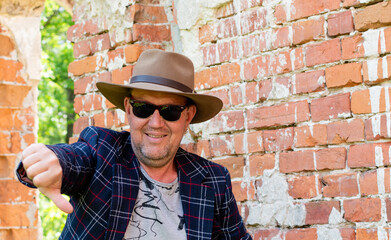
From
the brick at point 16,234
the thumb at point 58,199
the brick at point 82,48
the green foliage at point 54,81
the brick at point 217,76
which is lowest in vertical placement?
the brick at point 16,234

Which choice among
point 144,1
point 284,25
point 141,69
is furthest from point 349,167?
point 144,1

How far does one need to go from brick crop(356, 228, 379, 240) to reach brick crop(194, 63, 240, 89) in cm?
102

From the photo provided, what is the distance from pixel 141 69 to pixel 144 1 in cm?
102

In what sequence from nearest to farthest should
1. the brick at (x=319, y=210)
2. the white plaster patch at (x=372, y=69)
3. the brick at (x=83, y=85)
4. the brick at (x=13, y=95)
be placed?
the white plaster patch at (x=372, y=69) < the brick at (x=319, y=210) < the brick at (x=83, y=85) < the brick at (x=13, y=95)

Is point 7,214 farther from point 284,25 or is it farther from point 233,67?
point 284,25

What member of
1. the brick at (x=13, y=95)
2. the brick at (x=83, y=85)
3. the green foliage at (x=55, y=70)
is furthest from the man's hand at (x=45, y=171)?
the green foliage at (x=55, y=70)

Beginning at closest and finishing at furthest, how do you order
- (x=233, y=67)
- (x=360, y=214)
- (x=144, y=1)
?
1. (x=360, y=214)
2. (x=233, y=67)
3. (x=144, y=1)

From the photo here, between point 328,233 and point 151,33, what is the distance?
1.64 m

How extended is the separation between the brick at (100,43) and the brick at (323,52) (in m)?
1.41

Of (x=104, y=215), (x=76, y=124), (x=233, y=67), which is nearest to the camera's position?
(x=104, y=215)

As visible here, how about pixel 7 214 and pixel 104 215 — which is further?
pixel 7 214

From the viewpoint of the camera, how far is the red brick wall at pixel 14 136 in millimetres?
4918

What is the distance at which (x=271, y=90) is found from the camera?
9.80ft

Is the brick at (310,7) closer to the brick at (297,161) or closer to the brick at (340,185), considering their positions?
the brick at (297,161)
